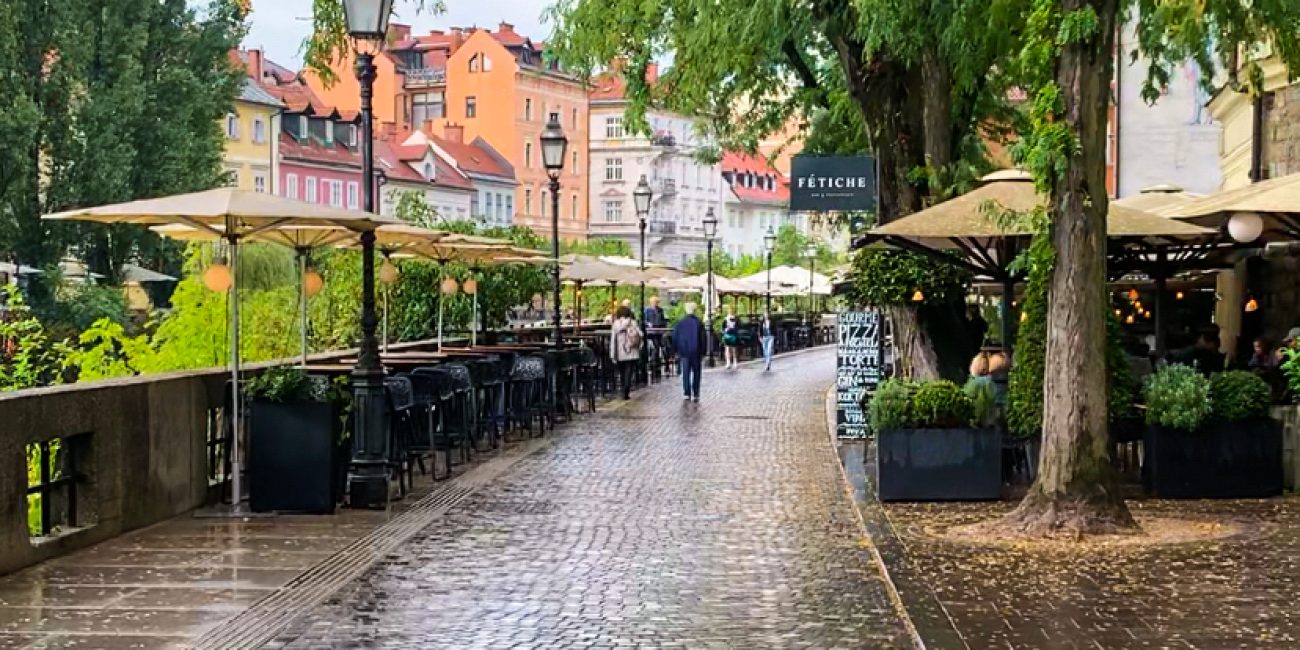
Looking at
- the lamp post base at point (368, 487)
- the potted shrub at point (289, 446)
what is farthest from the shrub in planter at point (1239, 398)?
the potted shrub at point (289, 446)

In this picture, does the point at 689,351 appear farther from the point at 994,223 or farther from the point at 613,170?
the point at 613,170

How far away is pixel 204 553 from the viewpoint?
1166 cm

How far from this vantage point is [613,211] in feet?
413

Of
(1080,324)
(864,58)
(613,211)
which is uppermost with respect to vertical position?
(613,211)

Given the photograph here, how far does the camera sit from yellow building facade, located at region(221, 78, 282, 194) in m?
84.8

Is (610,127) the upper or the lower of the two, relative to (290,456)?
upper

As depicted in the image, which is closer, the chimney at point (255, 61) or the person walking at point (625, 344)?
the person walking at point (625, 344)

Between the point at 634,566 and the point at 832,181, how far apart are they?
8.61 m

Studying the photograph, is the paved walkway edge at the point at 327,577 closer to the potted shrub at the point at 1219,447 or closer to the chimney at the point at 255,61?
the potted shrub at the point at 1219,447

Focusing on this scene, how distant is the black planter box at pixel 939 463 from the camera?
14.3 m

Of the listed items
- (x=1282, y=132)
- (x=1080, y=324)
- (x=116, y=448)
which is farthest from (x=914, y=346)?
(x=116, y=448)

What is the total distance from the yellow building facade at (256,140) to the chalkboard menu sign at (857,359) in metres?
66.5

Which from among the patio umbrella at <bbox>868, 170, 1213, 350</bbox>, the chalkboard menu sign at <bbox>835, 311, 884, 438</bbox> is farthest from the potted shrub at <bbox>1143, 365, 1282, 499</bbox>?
the chalkboard menu sign at <bbox>835, 311, 884, 438</bbox>

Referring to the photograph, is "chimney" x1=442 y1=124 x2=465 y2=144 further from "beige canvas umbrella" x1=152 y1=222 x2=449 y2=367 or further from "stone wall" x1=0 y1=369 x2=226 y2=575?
"stone wall" x1=0 y1=369 x2=226 y2=575
